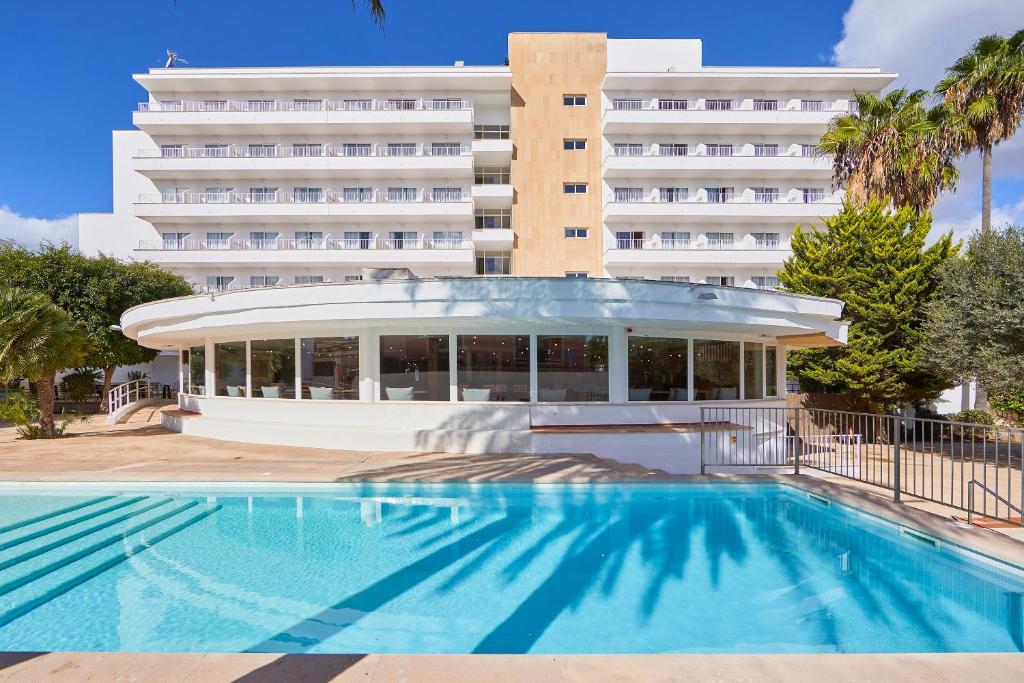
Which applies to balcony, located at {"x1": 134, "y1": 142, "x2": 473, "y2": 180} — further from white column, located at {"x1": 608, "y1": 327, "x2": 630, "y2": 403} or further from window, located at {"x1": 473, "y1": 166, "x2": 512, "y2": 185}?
white column, located at {"x1": 608, "y1": 327, "x2": 630, "y2": 403}

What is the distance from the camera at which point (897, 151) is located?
20.1 meters

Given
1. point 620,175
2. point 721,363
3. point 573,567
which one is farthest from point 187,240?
point 573,567

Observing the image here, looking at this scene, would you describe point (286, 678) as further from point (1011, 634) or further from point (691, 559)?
point (1011, 634)

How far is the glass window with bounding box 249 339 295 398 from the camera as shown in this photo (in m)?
13.8

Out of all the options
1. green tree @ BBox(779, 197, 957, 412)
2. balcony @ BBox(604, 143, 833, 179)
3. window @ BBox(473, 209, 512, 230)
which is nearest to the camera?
green tree @ BBox(779, 197, 957, 412)

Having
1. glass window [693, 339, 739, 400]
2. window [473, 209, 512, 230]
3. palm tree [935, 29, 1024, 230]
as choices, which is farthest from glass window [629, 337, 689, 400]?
window [473, 209, 512, 230]

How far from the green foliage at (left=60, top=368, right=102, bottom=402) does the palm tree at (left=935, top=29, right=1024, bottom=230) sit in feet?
130

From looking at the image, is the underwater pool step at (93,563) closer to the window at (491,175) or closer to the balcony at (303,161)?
the balcony at (303,161)

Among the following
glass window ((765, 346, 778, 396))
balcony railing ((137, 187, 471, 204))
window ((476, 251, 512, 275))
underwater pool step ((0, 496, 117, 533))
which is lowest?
underwater pool step ((0, 496, 117, 533))

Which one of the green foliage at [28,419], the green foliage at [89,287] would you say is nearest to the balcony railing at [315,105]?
the green foliage at [89,287]

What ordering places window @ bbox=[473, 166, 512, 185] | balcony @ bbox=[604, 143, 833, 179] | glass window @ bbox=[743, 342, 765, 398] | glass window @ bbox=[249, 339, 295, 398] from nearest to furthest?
glass window @ bbox=[249, 339, 295, 398] < glass window @ bbox=[743, 342, 765, 398] < balcony @ bbox=[604, 143, 833, 179] < window @ bbox=[473, 166, 512, 185]

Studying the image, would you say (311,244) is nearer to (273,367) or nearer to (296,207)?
(296,207)

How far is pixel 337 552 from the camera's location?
6.88m

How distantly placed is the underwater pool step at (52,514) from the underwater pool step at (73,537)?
0.64m
